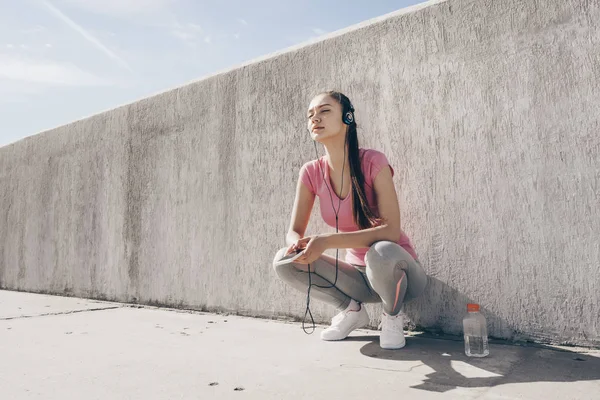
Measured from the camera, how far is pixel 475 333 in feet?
6.74

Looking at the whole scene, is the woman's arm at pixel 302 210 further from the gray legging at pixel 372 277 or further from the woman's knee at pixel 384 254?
the woman's knee at pixel 384 254

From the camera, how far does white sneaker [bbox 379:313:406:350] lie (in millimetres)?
2049

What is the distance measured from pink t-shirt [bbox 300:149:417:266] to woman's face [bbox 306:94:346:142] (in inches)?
6.3

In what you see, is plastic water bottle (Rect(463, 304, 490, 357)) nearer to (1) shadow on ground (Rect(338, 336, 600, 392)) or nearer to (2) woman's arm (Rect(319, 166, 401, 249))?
(1) shadow on ground (Rect(338, 336, 600, 392))

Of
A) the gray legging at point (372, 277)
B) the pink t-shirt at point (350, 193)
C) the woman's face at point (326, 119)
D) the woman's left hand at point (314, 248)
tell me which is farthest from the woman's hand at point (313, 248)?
the woman's face at point (326, 119)

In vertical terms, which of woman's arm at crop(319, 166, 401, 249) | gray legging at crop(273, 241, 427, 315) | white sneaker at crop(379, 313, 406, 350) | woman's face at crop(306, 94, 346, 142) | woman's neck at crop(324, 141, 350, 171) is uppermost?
woman's face at crop(306, 94, 346, 142)

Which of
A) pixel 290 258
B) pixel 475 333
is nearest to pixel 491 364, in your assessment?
pixel 475 333

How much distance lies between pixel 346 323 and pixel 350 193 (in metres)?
0.60

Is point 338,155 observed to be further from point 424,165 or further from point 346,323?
point 346,323

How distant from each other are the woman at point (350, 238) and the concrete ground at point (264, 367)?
0.18 metres

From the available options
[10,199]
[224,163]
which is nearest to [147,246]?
[224,163]

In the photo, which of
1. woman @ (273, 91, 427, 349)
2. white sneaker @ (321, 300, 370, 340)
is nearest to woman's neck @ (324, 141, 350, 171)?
woman @ (273, 91, 427, 349)

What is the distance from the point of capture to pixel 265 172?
3.03 m

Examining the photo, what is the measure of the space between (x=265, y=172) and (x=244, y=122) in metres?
0.41
